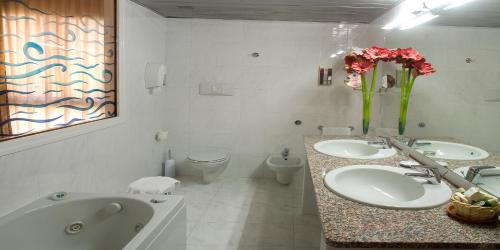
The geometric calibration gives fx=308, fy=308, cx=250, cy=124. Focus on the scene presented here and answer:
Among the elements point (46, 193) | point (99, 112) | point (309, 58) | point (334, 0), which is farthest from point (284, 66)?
point (46, 193)

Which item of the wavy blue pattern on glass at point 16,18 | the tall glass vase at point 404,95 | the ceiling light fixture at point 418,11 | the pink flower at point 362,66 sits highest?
the ceiling light fixture at point 418,11

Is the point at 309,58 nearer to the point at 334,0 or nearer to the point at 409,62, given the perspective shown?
the point at 334,0

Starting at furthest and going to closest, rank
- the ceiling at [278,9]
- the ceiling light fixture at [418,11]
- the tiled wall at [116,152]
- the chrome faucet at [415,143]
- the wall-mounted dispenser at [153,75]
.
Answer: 1. the wall-mounted dispenser at [153,75]
2. the ceiling at [278,9]
3. the chrome faucet at [415,143]
4. the ceiling light fixture at [418,11]
5. the tiled wall at [116,152]

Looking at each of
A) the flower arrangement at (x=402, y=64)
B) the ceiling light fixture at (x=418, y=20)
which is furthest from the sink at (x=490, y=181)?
the ceiling light fixture at (x=418, y=20)

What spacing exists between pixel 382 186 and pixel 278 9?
2.16 meters

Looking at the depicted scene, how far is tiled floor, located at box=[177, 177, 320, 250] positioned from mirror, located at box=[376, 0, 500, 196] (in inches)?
47.7

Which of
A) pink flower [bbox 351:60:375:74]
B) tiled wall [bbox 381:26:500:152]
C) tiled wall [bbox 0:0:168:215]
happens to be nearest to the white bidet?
tiled wall [bbox 0:0:168:215]

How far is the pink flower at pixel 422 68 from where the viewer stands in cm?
190

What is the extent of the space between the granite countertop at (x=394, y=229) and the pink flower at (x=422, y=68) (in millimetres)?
994

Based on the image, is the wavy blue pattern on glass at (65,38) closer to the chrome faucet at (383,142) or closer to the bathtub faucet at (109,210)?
the bathtub faucet at (109,210)

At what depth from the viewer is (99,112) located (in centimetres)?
254

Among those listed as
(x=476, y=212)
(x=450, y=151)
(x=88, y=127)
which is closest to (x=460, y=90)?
(x=450, y=151)

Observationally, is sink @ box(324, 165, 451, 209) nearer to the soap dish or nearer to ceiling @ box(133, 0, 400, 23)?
the soap dish

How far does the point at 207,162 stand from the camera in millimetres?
3463
